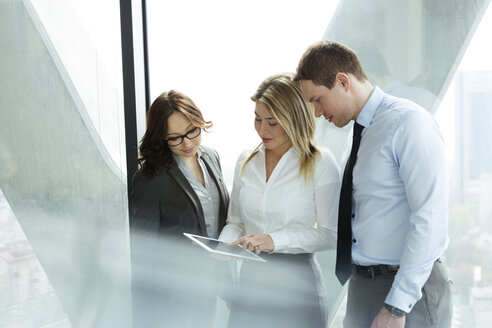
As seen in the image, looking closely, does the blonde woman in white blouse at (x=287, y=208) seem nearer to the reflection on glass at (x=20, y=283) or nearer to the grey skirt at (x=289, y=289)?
the grey skirt at (x=289, y=289)

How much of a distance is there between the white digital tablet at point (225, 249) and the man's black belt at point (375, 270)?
0.91 ft

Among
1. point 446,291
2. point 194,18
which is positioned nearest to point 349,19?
point 194,18

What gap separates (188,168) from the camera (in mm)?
1688

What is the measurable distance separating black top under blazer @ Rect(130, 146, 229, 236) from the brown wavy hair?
0.03 m

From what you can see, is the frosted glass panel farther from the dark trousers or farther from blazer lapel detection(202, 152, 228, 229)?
the dark trousers

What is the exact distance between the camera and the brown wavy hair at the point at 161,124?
165 centimetres

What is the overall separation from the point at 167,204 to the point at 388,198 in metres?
0.76

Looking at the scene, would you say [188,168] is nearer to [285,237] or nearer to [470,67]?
[285,237]

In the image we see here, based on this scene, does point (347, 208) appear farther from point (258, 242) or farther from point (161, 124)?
point (161, 124)

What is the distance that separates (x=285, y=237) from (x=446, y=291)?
465mm

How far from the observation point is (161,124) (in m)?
1.65

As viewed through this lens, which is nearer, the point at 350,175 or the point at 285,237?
the point at 350,175

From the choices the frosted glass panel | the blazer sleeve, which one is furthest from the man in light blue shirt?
the frosted glass panel

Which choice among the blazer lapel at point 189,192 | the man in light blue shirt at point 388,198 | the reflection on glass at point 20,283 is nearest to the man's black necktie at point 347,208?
the man in light blue shirt at point 388,198
